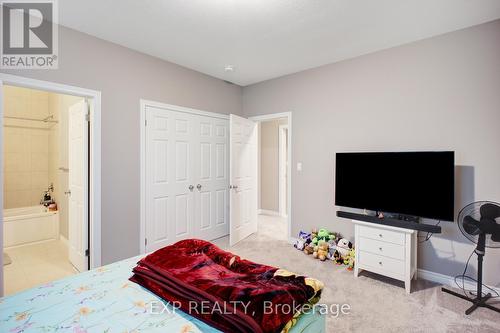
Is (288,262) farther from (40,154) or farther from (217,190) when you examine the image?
(40,154)

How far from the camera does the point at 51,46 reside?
7.87ft

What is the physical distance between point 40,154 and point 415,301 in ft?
19.2

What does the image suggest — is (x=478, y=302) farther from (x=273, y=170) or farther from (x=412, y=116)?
(x=273, y=170)

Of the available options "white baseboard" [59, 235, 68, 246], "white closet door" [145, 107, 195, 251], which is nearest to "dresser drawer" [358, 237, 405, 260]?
"white closet door" [145, 107, 195, 251]

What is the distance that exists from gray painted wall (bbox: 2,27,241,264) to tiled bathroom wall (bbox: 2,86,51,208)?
2607 millimetres

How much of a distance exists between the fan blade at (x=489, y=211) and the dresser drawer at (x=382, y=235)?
0.65 meters

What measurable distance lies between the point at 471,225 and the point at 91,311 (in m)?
2.91

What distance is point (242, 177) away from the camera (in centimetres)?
402

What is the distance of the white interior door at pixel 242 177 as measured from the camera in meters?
3.76

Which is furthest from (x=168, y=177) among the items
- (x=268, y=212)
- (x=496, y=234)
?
(x=496, y=234)

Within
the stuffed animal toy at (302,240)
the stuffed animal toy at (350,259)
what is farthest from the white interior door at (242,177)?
the stuffed animal toy at (350,259)

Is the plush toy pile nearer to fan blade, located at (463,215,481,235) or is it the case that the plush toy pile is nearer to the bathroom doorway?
fan blade, located at (463,215,481,235)

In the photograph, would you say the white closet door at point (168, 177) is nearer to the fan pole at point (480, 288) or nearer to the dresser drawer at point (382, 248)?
the dresser drawer at point (382, 248)

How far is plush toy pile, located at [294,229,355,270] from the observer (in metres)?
3.06
